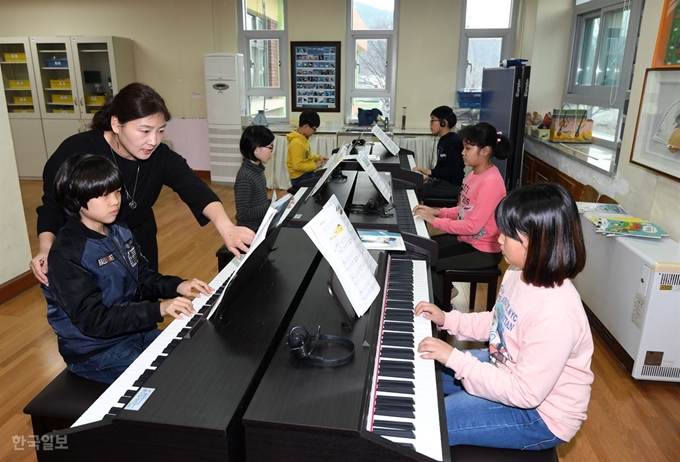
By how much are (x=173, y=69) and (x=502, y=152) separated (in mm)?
5668

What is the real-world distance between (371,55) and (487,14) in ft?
5.19

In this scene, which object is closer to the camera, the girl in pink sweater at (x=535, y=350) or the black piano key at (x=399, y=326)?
the girl in pink sweater at (x=535, y=350)

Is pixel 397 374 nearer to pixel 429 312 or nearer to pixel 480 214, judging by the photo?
pixel 429 312

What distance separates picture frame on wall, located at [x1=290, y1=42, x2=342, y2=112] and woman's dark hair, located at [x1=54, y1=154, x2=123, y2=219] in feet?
18.6

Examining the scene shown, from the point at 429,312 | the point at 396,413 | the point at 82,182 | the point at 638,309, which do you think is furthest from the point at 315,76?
the point at 396,413

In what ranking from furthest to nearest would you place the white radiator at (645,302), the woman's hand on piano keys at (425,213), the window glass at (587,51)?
the window glass at (587,51) < the woman's hand on piano keys at (425,213) < the white radiator at (645,302)

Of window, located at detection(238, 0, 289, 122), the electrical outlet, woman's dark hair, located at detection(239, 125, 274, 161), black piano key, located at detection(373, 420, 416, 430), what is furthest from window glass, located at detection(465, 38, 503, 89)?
black piano key, located at detection(373, 420, 416, 430)

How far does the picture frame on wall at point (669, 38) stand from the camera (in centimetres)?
256

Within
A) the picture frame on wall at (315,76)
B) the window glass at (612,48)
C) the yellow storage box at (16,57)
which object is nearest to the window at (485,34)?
the picture frame on wall at (315,76)

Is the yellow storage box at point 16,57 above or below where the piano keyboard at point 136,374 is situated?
above

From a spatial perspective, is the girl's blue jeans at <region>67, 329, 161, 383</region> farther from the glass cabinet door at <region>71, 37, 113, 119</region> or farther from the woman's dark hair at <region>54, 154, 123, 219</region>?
the glass cabinet door at <region>71, 37, 113, 119</region>

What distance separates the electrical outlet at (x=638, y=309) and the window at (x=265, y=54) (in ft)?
18.3

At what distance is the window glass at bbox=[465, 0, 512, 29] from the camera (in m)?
6.43

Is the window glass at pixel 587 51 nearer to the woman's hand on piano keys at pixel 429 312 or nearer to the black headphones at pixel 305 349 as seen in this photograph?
the woman's hand on piano keys at pixel 429 312
